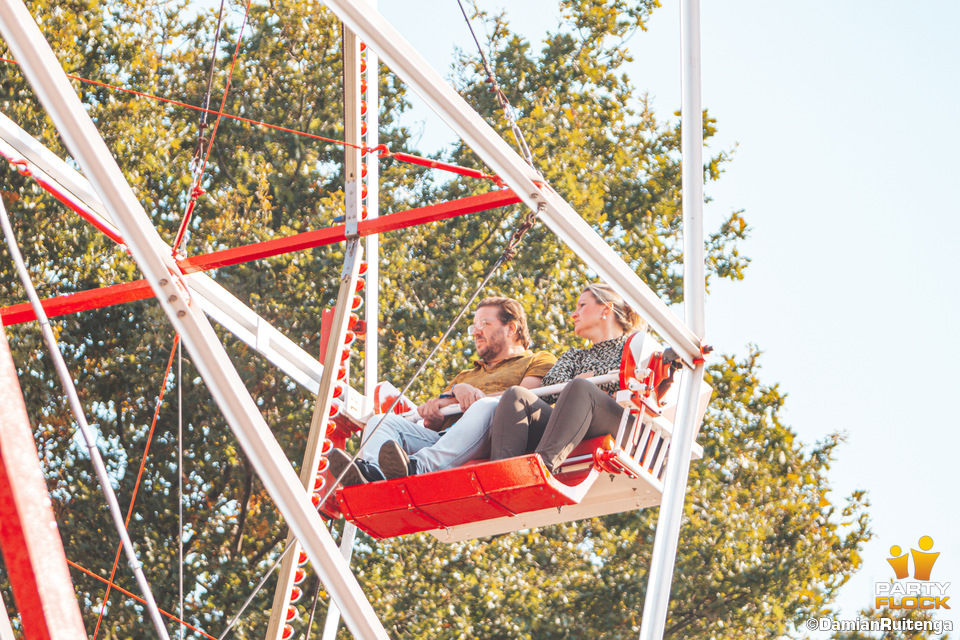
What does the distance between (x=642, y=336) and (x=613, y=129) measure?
382 inches

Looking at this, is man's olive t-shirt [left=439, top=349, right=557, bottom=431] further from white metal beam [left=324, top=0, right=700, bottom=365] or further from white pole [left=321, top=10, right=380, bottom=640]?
white metal beam [left=324, top=0, right=700, bottom=365]

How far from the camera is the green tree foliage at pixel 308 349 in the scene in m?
12.3

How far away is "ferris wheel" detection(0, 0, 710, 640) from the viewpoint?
3396mm

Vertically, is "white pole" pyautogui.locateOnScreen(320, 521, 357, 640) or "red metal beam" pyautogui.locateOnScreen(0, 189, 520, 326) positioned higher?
"red metal beam" pyautogui.locateOnScreen(0, 189, 520, 326)

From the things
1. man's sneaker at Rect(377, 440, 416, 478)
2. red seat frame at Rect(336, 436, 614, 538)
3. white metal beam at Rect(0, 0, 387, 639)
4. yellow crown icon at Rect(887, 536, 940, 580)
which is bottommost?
white metal beam at Rect(0, 0, 387, 639)

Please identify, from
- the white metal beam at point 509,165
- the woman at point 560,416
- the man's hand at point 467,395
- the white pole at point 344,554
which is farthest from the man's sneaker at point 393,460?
the white metal beam at point 509,165

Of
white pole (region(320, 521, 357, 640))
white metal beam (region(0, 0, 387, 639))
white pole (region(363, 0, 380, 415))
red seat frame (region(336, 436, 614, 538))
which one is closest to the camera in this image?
white metal beam (region(0, 0, 387, 639))

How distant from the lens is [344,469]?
5.75 meters

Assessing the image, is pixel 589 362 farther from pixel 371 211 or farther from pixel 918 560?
pixel 918 560

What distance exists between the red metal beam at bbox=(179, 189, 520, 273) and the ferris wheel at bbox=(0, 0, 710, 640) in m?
0.01

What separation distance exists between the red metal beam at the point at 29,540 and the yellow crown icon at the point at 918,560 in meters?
12.0

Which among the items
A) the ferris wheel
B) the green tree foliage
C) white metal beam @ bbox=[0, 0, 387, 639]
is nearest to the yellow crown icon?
the green tree foliage

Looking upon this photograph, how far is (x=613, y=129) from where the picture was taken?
49.5 feet

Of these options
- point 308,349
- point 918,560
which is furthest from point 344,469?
point 918,560
